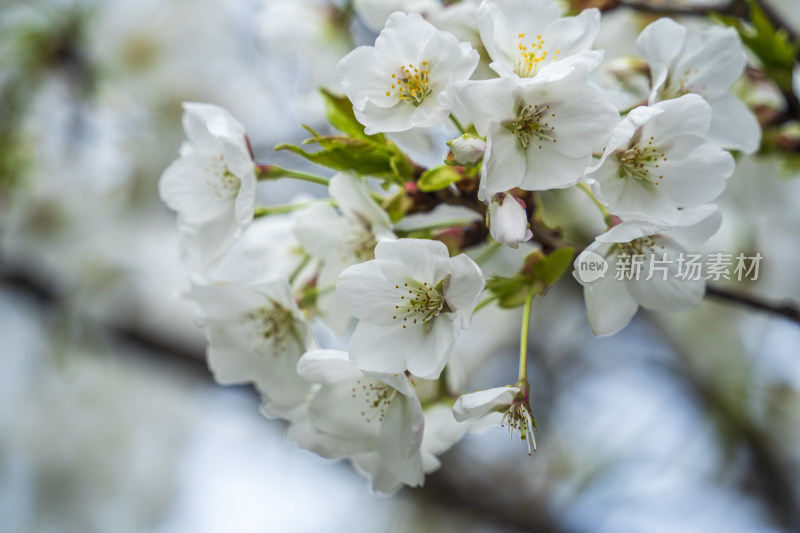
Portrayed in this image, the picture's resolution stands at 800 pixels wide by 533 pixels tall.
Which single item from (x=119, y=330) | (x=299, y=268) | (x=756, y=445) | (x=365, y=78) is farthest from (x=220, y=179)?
(x=756, y=445)

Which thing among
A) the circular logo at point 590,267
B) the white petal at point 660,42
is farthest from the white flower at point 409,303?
the white petal at point 660,42

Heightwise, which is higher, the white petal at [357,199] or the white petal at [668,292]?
the white petal at [357,199]

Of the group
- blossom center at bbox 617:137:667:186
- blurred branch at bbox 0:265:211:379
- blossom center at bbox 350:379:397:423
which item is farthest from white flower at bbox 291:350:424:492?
blurred branch at bbox 0:265:211:379

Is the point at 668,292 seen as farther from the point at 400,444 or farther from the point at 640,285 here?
the point at 400,444

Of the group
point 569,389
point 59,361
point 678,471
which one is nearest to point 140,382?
point 59,361

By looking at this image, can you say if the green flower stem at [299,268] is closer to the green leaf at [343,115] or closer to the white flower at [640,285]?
the green leaf at [343,115]

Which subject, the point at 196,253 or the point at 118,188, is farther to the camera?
the point at 118,188

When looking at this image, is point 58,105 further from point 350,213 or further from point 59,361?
point 350,213
